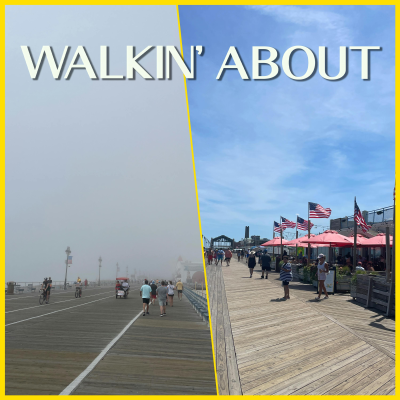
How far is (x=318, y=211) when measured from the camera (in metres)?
24.5

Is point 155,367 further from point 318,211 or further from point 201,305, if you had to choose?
point 318,211

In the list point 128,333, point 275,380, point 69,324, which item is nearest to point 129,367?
point 275,380

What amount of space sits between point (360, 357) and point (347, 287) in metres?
10.0

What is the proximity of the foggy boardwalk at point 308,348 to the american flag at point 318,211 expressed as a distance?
39.1ft

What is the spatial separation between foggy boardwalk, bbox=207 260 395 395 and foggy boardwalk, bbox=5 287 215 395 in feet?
2.94

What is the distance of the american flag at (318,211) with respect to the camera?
24344mm

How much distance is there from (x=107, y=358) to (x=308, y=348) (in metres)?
4.62

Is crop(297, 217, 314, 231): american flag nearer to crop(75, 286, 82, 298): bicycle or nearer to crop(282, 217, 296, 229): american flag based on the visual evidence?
crop(282, 217, 296, 229): american flag

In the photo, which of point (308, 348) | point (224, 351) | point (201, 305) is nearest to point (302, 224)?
point (201, 305)

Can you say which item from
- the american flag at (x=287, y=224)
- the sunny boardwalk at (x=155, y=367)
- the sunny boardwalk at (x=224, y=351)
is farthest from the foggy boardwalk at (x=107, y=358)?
the american flag at (x=287, y=224)

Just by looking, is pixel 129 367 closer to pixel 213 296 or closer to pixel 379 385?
pixel 379 385

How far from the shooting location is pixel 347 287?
53.5 feet

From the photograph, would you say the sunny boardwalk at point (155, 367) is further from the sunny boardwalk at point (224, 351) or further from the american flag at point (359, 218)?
the american flag at point (359, 218)

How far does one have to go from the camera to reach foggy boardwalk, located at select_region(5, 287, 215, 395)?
6.26 meters
